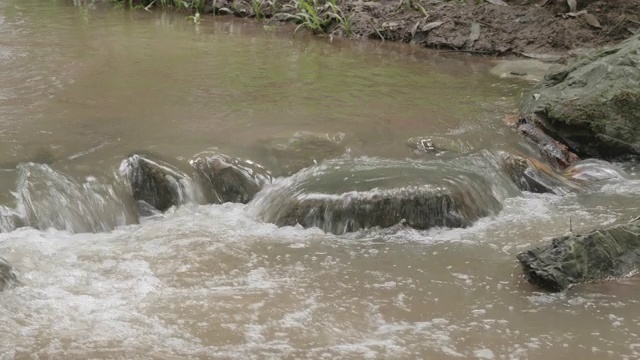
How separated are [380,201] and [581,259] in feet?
4.44

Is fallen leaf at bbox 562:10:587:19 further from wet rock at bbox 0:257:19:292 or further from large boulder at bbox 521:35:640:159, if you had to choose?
wet rock at bbox 0:257:19:292

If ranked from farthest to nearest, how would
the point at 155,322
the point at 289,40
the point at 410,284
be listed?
the point at 289,40 → the point at 410,284 → the point at 155,322

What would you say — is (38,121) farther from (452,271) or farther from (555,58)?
(555,58)

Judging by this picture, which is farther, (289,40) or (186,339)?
(289,40)

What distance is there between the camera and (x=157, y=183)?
5398 mm

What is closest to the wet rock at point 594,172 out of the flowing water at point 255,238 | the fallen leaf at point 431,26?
the flowing water at point 255,238

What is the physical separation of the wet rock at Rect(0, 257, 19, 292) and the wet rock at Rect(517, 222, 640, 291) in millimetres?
2572

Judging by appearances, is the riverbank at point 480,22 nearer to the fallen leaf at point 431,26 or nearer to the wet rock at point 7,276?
the fallen leaf at point 431,26

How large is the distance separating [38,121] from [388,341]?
388 centimetres

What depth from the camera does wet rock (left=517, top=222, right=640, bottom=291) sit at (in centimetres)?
402

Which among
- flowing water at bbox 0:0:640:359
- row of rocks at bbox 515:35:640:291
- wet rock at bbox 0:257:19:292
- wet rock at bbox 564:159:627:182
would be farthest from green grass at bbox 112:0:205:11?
wet rock at bbox 0:257:19:292

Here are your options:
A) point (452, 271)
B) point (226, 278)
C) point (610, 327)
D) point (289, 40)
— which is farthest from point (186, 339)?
point (289, 40)

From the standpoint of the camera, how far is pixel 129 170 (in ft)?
17.9

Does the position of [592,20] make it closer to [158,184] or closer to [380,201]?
[380,201]
